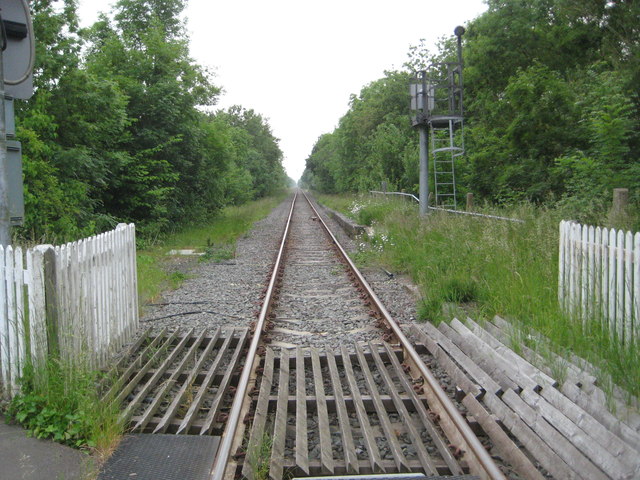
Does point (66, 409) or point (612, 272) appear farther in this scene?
point (612, 272)

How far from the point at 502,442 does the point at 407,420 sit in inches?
25.0

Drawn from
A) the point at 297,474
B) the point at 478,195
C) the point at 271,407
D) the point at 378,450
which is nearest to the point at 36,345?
the point at 271,407

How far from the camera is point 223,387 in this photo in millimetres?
4340

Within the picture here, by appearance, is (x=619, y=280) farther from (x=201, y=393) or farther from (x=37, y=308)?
(x=37, y=308)

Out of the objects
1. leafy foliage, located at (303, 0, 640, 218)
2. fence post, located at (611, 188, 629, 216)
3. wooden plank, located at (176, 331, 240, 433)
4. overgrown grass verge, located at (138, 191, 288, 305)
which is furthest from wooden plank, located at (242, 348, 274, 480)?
leafy foliage, located at (303, 0, 640, 218)

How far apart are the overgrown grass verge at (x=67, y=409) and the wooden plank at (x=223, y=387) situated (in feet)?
1.83

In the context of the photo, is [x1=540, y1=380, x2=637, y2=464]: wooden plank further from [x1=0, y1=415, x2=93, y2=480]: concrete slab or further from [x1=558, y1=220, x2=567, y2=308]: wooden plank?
[x1=0, y1=415, x2=93, y2=480]: concrete slab

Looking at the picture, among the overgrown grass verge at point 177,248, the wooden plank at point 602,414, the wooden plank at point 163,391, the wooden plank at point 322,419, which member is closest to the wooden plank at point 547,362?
the wooden plank at point 602,414

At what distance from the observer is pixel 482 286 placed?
726cm

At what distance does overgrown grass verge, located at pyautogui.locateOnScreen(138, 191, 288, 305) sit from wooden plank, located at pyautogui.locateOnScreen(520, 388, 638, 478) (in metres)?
5.73

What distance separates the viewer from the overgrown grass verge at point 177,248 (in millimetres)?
9146

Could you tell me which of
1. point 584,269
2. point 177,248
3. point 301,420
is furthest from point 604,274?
point 177,248

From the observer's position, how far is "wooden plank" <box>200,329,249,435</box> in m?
3.74

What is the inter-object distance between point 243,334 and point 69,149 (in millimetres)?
7949
